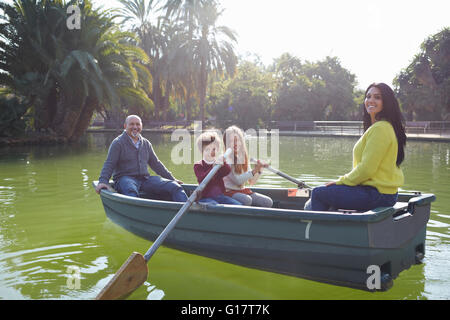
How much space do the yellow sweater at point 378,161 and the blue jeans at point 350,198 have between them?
5 cm

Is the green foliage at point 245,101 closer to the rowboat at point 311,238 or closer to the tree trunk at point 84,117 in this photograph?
the tree trunk at point 84,117

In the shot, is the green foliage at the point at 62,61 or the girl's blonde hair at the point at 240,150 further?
the green foliage at the point at 62,61

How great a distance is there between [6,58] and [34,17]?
8.73 ft

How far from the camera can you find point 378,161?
380cm

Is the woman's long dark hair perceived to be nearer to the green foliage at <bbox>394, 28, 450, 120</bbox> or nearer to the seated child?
the seated child

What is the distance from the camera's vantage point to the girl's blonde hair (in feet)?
16.4

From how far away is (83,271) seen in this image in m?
4.57

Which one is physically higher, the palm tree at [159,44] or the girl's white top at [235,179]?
the palm tree at [159,44]

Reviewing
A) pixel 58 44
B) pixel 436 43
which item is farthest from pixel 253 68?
pixel 58 44

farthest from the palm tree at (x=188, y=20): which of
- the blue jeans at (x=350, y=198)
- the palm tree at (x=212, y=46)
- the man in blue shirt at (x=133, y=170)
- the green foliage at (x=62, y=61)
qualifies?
the blue jeans at (x=350, y=198)

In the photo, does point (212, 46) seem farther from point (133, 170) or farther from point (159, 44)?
point (133, 170)

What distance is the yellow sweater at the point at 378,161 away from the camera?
377 cm

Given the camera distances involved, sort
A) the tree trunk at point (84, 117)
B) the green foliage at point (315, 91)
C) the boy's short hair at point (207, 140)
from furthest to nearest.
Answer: the green foliage at point (315, 91)
the tree trunk at point (84, 117)
the boy's short hair at point (207, 140)

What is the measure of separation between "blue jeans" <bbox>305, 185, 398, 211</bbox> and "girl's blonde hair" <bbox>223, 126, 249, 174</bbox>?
118 centimetres
